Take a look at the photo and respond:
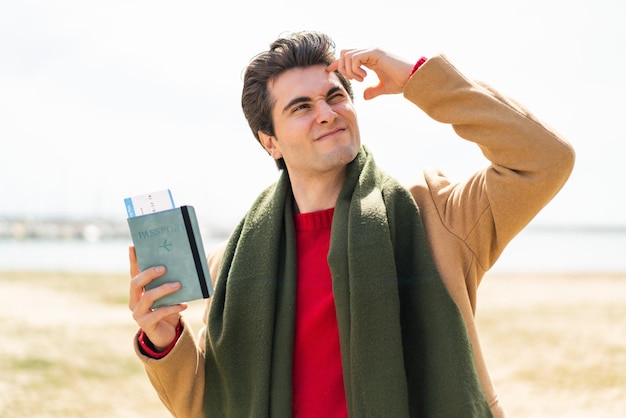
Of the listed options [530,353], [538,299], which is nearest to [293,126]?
[530,353]

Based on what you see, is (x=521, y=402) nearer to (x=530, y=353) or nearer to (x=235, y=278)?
(x=530, y=353)

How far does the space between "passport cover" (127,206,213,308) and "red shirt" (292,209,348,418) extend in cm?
32

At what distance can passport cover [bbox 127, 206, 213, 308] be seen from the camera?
1969 millimetres

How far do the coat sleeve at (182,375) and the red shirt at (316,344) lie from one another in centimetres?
33

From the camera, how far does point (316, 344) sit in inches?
81.0

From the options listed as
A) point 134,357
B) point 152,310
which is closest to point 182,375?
point 152,310

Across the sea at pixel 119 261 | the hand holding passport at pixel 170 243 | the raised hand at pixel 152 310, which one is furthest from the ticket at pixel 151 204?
the sea at pixel 119 261

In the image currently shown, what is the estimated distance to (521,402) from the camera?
6477 mm

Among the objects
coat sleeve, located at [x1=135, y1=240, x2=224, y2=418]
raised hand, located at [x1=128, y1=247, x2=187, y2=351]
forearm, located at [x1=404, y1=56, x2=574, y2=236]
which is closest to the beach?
coat sleeve, located at [x1=135, y1=240, x2=224, y2=418]

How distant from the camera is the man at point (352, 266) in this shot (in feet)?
6.14

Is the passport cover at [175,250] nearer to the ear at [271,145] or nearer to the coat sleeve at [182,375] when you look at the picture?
the coat sleeve at [182,375]

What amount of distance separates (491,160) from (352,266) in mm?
480

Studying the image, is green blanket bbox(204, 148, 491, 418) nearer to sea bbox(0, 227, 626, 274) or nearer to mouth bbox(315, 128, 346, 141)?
mouth bbox(315, 128, 346, 141)

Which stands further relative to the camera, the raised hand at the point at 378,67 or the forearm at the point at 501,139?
the raised hand at the point at 378,67
